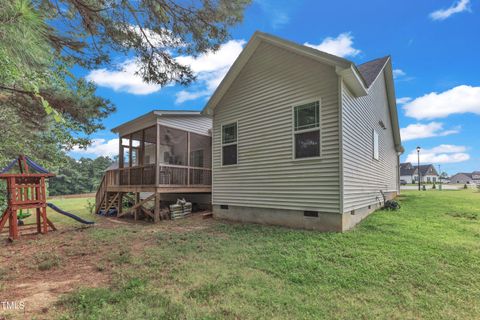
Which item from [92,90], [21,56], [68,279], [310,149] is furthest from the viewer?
[92,90]

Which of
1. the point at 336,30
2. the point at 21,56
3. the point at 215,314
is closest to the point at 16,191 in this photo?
the point at 21,56

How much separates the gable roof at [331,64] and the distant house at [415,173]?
6302cm

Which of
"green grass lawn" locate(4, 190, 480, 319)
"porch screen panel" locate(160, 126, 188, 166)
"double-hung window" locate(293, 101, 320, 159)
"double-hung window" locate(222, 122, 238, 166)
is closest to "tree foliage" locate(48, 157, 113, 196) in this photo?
"porch screen panel" locate(160, 126, 188, 166)

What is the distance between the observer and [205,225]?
768 centimetres

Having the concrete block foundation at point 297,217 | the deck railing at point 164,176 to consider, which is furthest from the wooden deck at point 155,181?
the concrete block foundation at point 297,217

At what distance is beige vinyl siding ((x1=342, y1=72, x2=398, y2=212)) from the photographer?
6.16 metres

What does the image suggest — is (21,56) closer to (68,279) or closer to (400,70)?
(68,279)

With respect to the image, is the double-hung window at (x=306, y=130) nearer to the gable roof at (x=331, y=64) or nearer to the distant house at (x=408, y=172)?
the gable roof at (x=331, y=64)

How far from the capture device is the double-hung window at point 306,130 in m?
6.34

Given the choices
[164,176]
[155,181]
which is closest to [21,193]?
[155,181]

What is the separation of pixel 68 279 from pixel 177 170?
6.51m

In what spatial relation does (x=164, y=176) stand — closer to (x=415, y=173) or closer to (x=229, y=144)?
(x=229, y=144)

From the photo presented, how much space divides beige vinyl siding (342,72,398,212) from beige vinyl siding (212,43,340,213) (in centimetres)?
43

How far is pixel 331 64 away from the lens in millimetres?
5961
